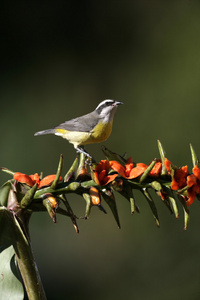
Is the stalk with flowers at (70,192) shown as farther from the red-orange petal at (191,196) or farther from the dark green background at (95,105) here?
the dark green background at (95,105)

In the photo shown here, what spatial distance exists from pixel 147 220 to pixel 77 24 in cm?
165

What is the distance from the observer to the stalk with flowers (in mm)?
701

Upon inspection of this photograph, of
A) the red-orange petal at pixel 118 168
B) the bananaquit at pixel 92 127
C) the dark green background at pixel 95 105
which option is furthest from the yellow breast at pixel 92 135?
the dark green background at pixel 95 105

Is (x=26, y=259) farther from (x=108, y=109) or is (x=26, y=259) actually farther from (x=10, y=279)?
(x=108, y=109)

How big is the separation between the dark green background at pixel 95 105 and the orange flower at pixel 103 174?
6.72 ft

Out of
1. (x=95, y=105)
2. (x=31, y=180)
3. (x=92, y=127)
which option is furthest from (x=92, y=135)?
(x=95, y=105)

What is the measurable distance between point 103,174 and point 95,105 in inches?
103

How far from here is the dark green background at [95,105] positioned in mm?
2887

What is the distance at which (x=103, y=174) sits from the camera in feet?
2.37

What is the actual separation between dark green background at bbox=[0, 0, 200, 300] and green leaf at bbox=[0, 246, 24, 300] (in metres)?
2.01

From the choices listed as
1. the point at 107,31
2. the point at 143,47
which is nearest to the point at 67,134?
the point at 143,47

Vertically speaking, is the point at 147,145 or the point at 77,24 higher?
the point at 77,24

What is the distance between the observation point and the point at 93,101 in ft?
11.3

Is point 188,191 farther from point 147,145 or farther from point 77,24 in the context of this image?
point 77,24
